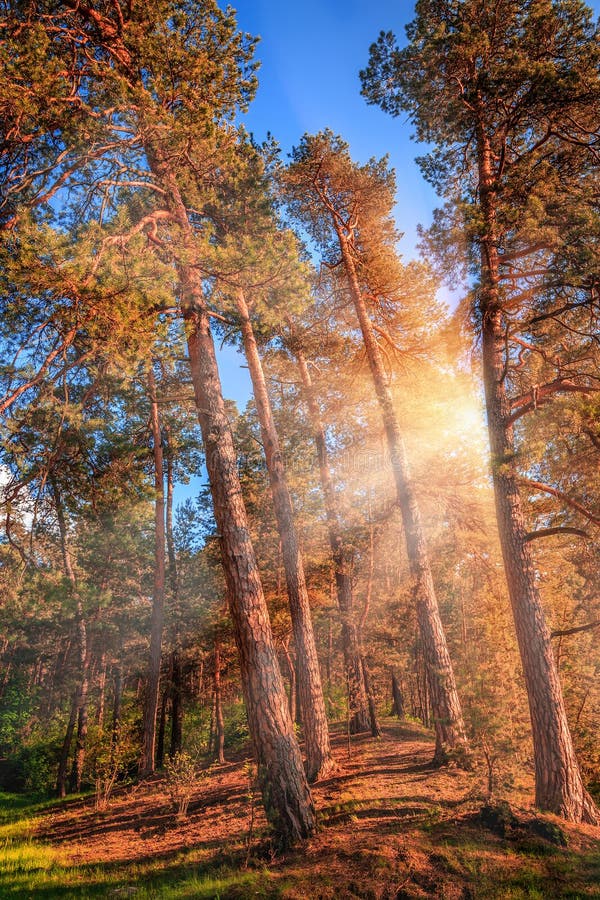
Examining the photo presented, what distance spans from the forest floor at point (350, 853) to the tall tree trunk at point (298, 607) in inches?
25.4

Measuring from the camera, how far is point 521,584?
6.43 meters

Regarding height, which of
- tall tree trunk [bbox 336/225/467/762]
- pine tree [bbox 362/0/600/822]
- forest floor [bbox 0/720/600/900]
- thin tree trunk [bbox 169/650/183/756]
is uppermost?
pine tree [bbox 362/0/600/822]

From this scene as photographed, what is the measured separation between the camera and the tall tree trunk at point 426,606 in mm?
7809

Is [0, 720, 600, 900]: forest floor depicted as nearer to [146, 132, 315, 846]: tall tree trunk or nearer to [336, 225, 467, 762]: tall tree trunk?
[146, 132, 315, 846]: tall tree trunk

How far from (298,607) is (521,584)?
15.4 ft

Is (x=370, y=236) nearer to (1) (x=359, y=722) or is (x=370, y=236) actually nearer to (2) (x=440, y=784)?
(2) (x=440, y=784)

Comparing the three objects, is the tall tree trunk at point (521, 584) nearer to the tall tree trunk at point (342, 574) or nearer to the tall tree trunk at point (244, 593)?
the tall tree trunk at point (244, 593)

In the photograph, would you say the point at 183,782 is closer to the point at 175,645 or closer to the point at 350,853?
the point at 350,853

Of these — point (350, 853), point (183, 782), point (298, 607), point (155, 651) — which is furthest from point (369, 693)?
point (350, 853)

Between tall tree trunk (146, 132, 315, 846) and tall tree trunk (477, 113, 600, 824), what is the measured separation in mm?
3302

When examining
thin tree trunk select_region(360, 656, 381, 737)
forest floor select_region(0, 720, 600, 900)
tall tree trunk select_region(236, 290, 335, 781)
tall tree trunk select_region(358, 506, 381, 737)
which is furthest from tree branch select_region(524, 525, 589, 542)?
thin tree trunk select_region(360, 656, 381, 737)

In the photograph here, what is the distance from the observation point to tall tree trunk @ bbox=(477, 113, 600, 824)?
5.66m

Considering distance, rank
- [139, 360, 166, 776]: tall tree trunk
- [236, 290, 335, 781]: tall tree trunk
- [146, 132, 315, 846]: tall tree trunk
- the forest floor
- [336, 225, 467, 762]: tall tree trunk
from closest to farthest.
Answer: the forest floor, [146, 132, 315, 846]: tall tree trunk, [336, 225, 467, 762]: tall tree trunk, [236, 290, 335, 781]: tall tree trunk, [139, 360, 166, 776]: tall tree trunk

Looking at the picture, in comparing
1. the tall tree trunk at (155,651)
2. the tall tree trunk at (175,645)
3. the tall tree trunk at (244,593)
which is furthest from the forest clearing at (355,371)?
the tall tree trunk at (175,645)
